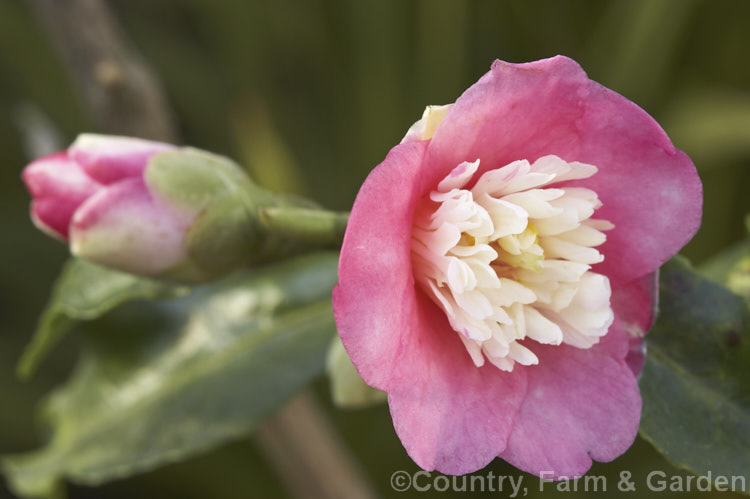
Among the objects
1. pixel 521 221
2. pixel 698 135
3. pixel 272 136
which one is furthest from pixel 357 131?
pixel 521 221

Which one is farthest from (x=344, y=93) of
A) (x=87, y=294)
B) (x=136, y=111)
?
(x=87, y=294)

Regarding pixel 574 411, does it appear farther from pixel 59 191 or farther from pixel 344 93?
pixel 344 93

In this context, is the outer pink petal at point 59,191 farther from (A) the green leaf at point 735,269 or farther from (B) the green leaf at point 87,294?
(A) the green leaf at point 735,269

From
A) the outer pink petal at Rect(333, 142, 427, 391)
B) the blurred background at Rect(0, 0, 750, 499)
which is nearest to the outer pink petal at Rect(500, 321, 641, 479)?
the outer pink petal at Rect(333, 142, 427, 391)

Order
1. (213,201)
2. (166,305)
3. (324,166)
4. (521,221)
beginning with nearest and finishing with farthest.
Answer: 1. (521,221)
2. (213,201)
3. (166,305)
4. (324,166)

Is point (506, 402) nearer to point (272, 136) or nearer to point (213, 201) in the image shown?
point (213, 201)

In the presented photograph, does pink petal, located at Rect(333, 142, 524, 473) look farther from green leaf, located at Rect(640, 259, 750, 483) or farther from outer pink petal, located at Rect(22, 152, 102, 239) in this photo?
outer pink petal, located at Rect(22, 152, 102, 239)
